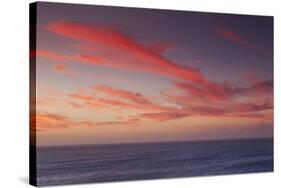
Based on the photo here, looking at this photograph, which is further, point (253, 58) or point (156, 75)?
point (253, 58)

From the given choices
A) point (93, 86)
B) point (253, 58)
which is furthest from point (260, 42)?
point (93, 86)

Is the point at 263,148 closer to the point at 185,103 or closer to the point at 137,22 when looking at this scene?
the point at 185,103

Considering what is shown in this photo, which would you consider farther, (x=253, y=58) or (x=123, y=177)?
(x=253, y=58)

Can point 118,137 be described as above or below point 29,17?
below

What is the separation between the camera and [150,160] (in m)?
17.2

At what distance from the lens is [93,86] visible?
53.3 ft

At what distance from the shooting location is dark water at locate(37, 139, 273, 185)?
15.8 m

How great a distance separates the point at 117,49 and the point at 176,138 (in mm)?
2540

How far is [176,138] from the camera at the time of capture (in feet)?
57.1

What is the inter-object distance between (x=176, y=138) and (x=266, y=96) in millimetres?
2615

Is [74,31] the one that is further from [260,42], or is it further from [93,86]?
[260,42]

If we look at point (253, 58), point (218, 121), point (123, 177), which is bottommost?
point (123, 177)

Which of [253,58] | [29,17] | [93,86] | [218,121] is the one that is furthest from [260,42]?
[29,17]

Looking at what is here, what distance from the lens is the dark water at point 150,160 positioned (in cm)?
1576
